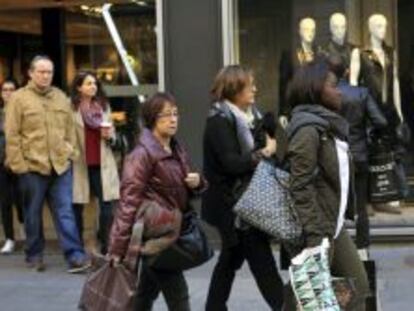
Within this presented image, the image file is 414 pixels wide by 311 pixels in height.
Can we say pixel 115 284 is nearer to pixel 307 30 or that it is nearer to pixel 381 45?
pixel 307 30

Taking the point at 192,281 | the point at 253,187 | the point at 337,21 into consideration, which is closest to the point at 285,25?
the point at 337,21

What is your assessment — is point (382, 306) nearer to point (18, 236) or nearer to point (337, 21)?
point (337, 21)

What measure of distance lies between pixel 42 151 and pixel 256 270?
10.8ft

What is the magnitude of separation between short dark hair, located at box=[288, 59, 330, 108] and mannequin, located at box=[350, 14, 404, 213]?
13.7 feet

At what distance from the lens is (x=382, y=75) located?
10.5 metres

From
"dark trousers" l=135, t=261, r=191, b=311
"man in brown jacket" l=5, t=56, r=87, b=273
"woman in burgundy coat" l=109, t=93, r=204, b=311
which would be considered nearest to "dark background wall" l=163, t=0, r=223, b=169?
"man in brown jacket" l=5, t=56, r=87, b=273

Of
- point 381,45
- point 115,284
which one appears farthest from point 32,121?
point 381,45

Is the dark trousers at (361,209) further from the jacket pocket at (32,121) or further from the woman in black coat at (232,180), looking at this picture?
the jacket pocket at (32,121)

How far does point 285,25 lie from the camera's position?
10641 mm

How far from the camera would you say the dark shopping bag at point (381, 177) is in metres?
9.04

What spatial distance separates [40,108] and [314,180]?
4234 millimetres

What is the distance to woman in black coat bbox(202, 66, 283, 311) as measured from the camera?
6453 mm

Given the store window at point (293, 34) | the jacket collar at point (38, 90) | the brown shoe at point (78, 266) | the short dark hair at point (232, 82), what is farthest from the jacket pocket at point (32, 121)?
the short dark hair at point (232, 82)

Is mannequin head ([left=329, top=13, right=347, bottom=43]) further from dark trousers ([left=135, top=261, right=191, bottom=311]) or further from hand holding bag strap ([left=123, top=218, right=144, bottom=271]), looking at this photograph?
hand holding bag strap ([left=123, top=218, right=144, bottom=271])
